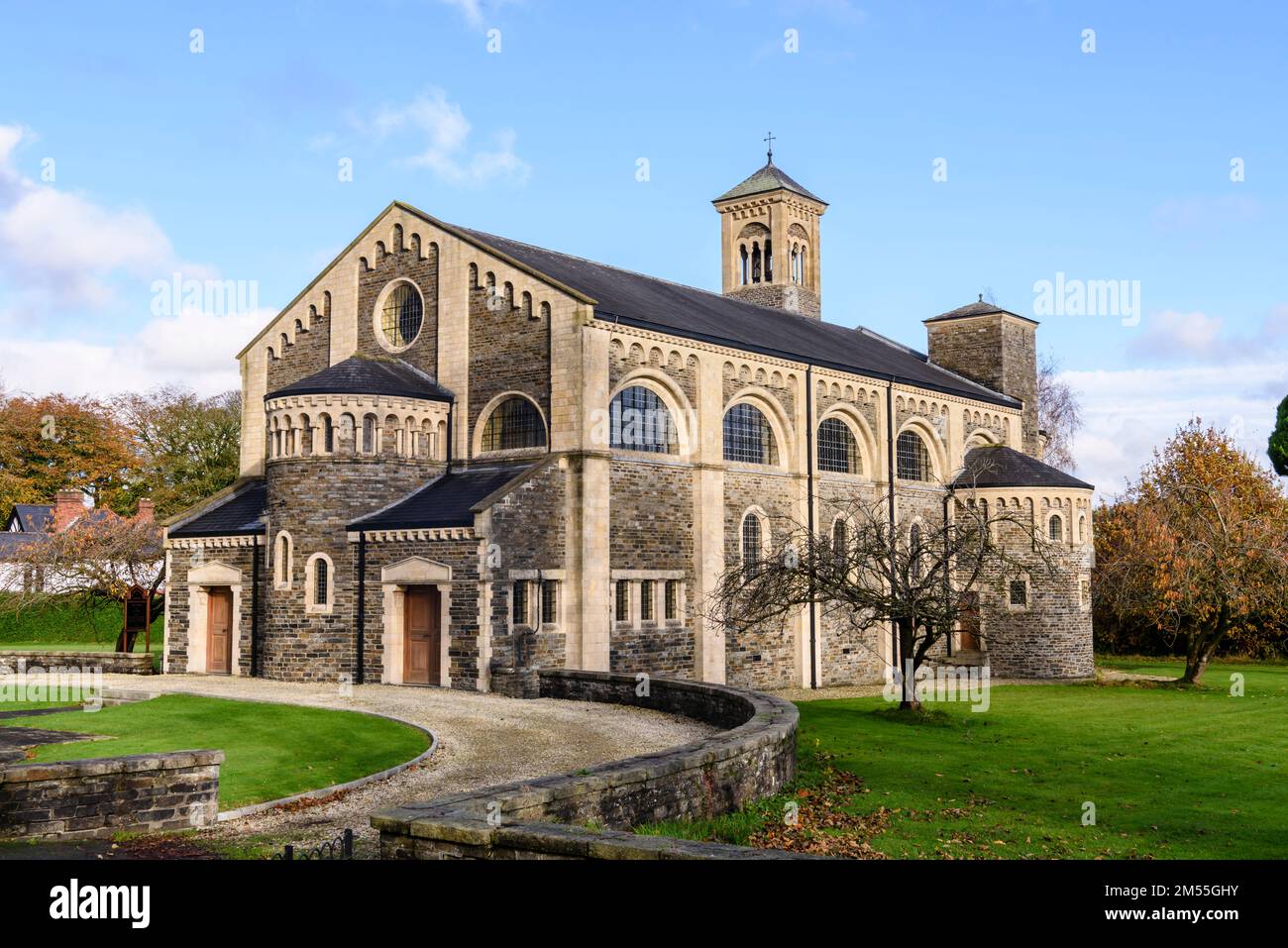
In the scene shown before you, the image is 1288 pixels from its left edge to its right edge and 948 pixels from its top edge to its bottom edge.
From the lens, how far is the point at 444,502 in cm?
3106

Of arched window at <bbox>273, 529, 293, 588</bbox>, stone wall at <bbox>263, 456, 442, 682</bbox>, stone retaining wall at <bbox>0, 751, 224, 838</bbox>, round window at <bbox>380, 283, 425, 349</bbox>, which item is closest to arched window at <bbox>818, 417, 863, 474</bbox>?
round window at <bbox>380, 283, 425, 349</bbox>

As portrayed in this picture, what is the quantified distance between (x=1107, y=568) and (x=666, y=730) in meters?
21.8

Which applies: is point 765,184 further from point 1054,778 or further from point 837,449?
point 1054,778

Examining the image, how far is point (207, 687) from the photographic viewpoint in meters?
29.0

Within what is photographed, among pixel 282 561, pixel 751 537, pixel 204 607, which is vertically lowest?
pixel 204 607

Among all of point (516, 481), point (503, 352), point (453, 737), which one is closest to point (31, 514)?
point (503, 352)

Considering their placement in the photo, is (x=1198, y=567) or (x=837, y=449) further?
(x=837, y=449)

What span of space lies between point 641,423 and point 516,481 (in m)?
4.79

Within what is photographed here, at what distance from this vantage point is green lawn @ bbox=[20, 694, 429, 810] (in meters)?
16.1

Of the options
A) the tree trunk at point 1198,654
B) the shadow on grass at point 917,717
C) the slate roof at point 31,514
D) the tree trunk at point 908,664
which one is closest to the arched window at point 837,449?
the tree trunk at point 1198,654

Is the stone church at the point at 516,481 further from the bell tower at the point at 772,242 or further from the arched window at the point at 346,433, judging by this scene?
the bell tower at the point at 772,242

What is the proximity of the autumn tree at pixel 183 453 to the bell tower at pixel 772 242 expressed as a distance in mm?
27843
